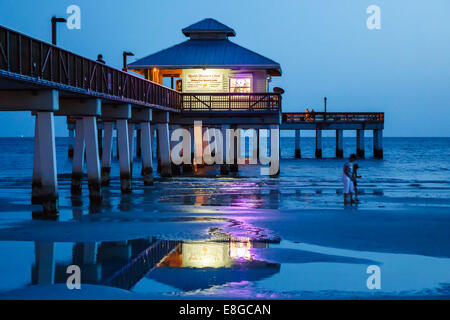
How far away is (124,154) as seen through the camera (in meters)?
26.6

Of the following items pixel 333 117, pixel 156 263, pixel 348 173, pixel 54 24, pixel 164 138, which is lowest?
pixel 156 263

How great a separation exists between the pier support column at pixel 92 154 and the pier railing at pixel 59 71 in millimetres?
1097

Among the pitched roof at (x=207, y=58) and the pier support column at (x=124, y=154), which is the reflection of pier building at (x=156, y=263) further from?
the pitched roof at (x=207, y=58)

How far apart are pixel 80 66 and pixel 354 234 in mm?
10620

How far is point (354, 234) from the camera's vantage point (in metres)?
14.4

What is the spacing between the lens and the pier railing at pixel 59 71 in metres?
15.3

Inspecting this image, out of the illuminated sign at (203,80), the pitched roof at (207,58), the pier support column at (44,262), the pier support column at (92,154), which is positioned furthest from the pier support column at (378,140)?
the pier support column at (44,262)

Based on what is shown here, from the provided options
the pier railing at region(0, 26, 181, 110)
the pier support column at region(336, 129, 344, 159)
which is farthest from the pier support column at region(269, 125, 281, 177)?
the pier support column at region(336, 129, 344, 159)

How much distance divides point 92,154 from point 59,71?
4.89 m

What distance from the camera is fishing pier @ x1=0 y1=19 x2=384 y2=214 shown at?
17.5 m

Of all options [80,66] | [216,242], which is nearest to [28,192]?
[80,66]

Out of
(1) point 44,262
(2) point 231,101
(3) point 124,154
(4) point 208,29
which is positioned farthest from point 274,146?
(1) point 44,262

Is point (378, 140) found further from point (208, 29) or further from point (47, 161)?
point (47, 161)
